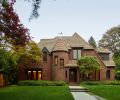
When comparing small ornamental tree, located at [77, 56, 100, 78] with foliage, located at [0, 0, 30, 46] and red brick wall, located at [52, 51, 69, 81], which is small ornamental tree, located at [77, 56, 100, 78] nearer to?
red brick wall, located at [52, 51, 69, 81]

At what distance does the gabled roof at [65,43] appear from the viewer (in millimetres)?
45500

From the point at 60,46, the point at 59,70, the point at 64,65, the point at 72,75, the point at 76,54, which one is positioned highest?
the point at 60,46

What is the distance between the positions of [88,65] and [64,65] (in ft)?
12.4

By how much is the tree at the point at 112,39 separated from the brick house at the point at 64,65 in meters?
31.8

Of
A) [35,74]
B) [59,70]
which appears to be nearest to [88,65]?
[59,70]

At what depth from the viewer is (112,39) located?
79.6 meters

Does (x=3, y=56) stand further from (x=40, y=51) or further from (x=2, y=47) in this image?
(x=40, y=51)

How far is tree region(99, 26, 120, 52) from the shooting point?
79062mm

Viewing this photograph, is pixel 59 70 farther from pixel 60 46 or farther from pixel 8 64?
pixel 8 64

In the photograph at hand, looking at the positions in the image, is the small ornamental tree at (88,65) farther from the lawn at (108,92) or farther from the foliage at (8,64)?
the lawn at (108,92)

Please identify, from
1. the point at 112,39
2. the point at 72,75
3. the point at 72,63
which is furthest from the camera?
the point at 112,39

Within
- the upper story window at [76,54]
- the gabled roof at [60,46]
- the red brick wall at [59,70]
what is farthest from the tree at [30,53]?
the upper story window at [76,54]

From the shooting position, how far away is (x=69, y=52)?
46.8 m

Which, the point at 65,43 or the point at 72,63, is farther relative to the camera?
the point at 65,43
